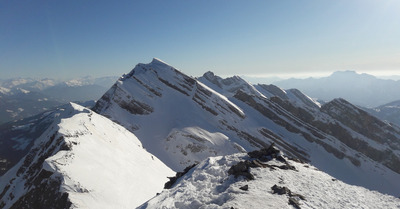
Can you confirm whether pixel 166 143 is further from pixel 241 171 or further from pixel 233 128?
pixel 241 171

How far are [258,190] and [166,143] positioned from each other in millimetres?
54965

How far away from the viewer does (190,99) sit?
9794cm

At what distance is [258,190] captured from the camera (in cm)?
1578

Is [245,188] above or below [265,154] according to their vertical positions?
below

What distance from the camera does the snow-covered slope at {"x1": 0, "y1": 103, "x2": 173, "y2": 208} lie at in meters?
21.6

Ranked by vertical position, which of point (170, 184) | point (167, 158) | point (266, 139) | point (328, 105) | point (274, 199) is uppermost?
point (328, 105)

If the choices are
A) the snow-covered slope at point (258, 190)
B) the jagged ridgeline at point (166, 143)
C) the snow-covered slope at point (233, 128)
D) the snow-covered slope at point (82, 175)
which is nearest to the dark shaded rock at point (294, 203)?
the snow-covered slope at point (258, 190)

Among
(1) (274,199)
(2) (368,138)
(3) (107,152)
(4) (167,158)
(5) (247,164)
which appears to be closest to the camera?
(1) (274,199)

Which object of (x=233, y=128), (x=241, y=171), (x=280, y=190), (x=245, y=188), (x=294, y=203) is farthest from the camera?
(x=233, y=128)

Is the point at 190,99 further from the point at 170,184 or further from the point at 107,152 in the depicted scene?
the point at 170,184

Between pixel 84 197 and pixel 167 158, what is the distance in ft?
139

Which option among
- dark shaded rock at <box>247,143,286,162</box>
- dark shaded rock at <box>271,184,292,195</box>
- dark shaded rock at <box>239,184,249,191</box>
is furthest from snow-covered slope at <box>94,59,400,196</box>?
dark shaded rock at <box>271,184,292,195</box>

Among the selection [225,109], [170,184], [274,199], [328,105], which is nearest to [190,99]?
[225,109]

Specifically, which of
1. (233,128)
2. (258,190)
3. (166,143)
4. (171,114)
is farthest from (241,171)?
(233,128)
